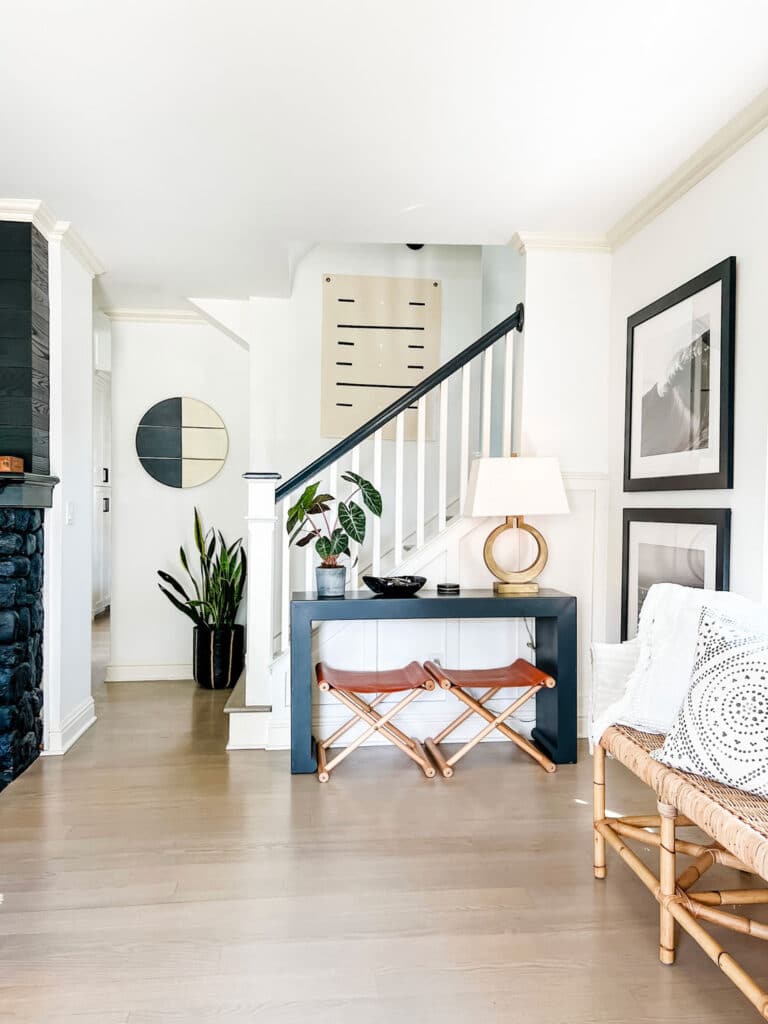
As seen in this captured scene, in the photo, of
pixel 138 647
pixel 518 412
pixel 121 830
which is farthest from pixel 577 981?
pixel 138 647

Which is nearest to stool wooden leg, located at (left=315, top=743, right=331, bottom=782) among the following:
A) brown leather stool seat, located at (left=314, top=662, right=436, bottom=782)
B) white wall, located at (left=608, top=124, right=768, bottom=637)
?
brown leather stool seat, located at (left=314, top=662, right=436, bottom=782)

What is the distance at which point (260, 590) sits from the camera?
338 cm

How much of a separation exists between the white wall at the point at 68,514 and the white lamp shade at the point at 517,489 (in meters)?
1.93

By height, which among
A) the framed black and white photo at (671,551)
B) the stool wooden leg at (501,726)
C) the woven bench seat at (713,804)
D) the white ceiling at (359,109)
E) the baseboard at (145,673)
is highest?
the white ceiling at (359,109)

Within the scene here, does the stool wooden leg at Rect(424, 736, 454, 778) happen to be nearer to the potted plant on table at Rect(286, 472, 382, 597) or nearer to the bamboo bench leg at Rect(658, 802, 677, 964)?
the potted plant on table at Rect(286, 472, 382, 597)

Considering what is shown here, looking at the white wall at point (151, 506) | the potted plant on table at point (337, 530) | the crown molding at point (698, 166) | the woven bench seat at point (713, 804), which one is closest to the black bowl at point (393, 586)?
the potted plant on table at point (337, 530)

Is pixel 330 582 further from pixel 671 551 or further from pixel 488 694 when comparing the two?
pixel 671 551

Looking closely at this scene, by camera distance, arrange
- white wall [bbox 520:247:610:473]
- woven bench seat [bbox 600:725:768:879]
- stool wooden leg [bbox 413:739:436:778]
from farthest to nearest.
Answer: white wall [bbox 520:247:610:473] < stool wooden leg [bbox 413:739:436:778] < woven bench seat [bbox 600:725:768:879]

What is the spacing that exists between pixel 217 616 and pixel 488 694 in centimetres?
206

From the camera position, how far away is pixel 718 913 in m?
1.69

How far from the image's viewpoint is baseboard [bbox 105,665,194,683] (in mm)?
4801

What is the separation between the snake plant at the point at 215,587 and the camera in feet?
15.0

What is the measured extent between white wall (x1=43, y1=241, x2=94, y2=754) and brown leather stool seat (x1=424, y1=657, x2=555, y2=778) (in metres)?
1.71

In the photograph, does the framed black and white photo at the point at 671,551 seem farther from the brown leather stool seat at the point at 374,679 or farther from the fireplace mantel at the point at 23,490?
the fireplace mantel at the point at 23,490
